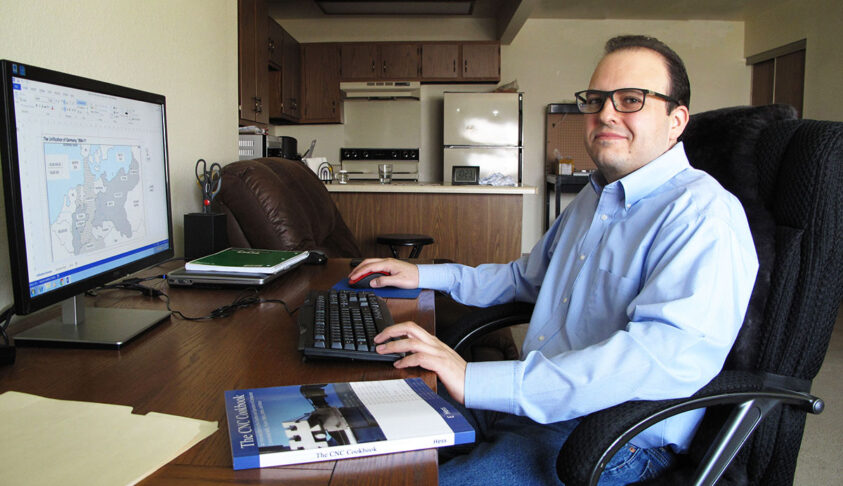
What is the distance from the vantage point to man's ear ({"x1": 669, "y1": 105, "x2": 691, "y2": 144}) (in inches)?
47.4

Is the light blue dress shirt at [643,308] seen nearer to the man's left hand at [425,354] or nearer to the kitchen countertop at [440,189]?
the man's left hand at [425,354]

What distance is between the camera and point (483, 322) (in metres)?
1.36

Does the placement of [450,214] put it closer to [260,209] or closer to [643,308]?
[260,209]

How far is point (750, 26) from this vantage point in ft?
21.6

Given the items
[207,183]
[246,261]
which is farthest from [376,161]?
[246,261]

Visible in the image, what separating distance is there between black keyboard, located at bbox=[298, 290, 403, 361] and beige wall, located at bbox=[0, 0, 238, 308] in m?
0.64

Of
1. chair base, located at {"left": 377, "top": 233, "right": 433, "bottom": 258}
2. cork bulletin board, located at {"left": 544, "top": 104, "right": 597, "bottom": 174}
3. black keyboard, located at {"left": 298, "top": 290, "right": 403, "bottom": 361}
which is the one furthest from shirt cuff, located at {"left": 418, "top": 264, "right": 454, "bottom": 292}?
cork bulletin board, located at {"left": 544, "top": 104, "right": 597, "bottom": 174}

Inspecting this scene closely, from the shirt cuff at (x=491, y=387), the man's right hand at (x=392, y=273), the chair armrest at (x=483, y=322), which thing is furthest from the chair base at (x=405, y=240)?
the shirt cuff at (x=491, y=387)

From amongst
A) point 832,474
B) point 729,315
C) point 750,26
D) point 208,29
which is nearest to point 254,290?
point 729,315

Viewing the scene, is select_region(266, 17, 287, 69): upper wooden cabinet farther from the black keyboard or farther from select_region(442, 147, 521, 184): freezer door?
the black keyboard

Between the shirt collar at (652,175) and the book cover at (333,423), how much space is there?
616mm

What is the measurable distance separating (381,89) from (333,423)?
5863 mm

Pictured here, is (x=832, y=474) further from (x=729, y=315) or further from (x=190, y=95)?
(x=190, y=95)

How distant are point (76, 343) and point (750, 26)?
7487 millimetres
